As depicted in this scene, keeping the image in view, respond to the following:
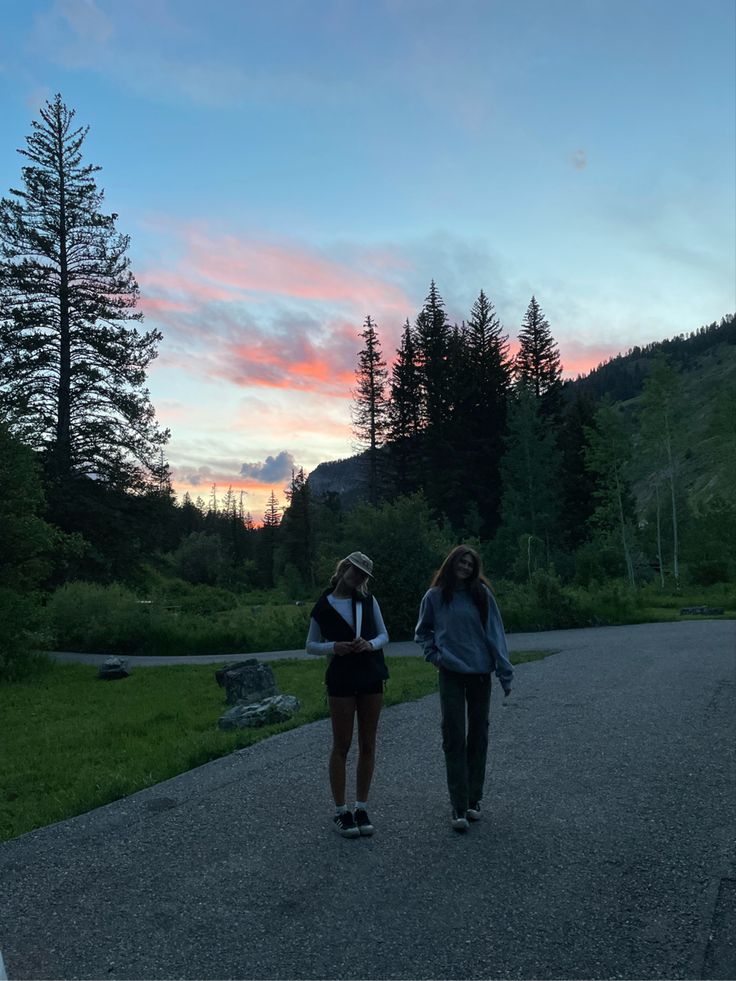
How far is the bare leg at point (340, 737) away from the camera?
5.12 metres

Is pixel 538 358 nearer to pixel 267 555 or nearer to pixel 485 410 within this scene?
pixel 485 410

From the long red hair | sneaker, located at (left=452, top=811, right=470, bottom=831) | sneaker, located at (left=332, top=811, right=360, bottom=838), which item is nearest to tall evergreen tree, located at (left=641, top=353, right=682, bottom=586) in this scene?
the long red hair

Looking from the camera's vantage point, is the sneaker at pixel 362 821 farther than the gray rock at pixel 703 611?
No

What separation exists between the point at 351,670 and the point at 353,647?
0.67ft

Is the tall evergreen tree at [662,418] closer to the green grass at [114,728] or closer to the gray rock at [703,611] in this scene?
the gray rock at [703,611]

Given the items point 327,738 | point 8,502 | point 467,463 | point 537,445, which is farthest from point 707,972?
point 467,463

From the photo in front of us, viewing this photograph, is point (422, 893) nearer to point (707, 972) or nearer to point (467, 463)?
point (707, 972)

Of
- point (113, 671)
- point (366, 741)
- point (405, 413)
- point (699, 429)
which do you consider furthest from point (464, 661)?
point (699, 429)

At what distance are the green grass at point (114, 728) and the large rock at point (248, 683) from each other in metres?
0.41

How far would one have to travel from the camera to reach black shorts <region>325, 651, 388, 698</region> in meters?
5.12

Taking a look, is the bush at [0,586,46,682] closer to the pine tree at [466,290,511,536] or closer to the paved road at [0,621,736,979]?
the paved road at [0,621,736,979]

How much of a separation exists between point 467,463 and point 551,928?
51323 mm

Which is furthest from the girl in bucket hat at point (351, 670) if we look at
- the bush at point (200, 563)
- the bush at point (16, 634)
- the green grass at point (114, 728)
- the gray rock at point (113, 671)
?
the bush at point (200, 563)

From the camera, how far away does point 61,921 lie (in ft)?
12.9
